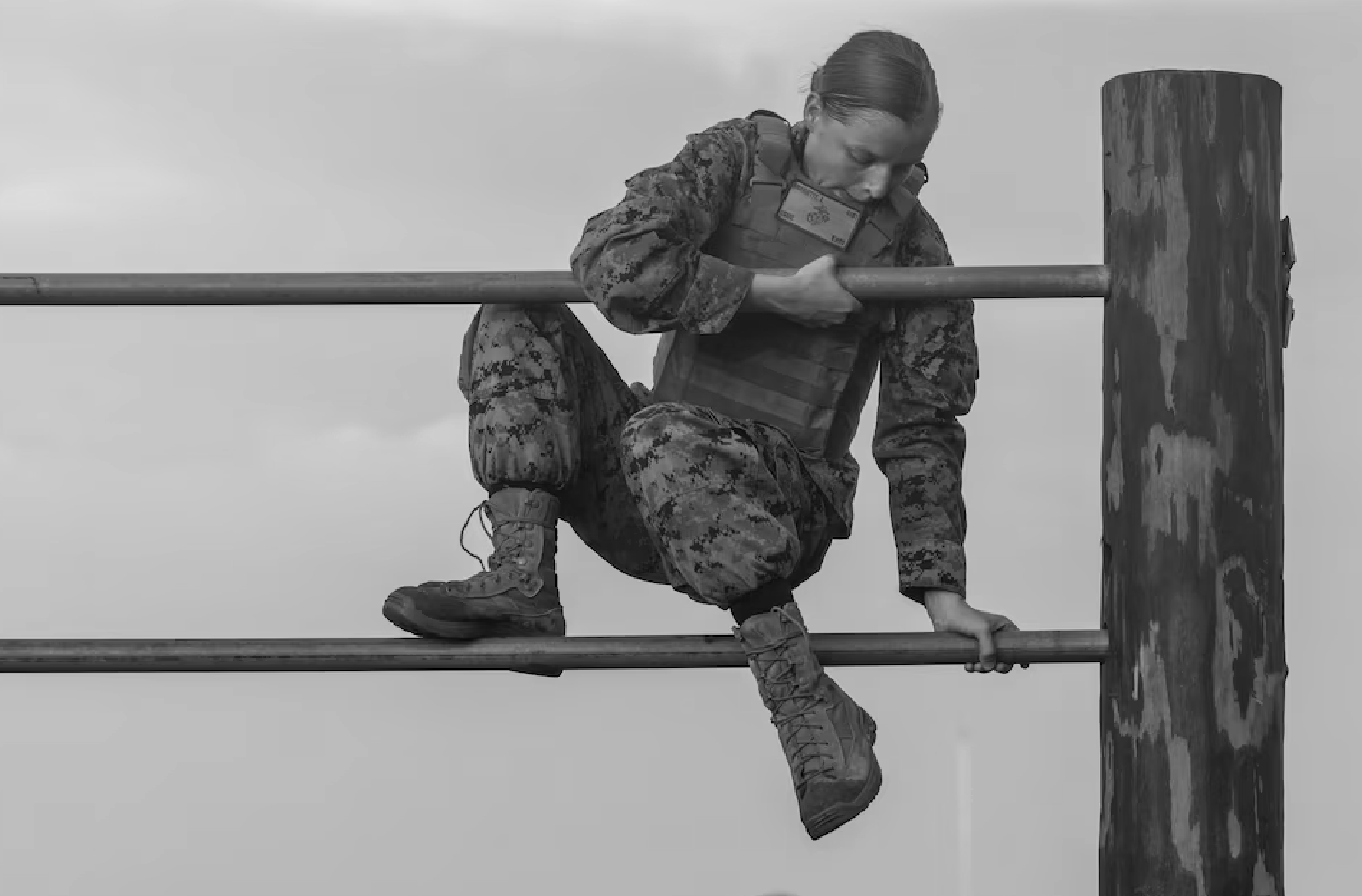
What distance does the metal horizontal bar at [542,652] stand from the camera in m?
2.57

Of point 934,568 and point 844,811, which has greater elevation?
point 934,568

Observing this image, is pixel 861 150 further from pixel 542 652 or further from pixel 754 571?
pixel 542 652

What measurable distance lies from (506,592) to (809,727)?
39 centimetres

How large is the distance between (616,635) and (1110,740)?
59 centimetres

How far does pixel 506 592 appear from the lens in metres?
2.61

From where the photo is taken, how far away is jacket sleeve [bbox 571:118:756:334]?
2.51 m

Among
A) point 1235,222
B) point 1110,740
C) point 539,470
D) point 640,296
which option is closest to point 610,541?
point 539,470

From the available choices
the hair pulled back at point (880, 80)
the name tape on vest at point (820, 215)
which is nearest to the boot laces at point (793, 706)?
the name tape on vest at point (820, 215)

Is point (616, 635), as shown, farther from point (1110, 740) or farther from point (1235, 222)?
point (1235, 222)

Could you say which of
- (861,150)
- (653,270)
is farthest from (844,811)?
(861,150)

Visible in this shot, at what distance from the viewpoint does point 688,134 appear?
2.70 m

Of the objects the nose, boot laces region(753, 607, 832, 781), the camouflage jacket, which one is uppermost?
the nose

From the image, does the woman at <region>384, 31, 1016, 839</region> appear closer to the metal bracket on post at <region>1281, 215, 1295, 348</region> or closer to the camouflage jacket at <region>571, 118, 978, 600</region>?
the camouflage jacket at <region>571, 118, 978, 600</region>

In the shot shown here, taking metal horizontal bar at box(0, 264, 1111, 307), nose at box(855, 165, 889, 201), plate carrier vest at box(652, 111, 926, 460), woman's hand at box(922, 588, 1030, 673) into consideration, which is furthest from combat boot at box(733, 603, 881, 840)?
nose at box(855, 165, 889, 201)
